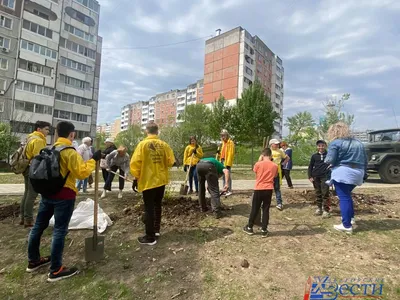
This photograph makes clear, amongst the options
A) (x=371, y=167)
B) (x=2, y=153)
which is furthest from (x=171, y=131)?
(x=371, y=167)

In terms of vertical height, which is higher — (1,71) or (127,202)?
(1,71)

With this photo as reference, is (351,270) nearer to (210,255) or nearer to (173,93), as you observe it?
(210,255)

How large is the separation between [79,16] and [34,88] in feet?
47.6

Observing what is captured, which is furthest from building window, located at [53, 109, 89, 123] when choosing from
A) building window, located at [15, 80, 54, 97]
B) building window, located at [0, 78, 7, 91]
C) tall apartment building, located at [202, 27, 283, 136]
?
tall apartment building, located at [202, 27, 283, 136]

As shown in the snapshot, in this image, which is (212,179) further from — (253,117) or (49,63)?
(49,63)

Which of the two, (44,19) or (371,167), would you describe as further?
(44,19)

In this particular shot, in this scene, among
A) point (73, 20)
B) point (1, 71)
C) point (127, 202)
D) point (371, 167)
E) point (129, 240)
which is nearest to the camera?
point (129, 240)

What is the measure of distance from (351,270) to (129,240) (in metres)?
3.10

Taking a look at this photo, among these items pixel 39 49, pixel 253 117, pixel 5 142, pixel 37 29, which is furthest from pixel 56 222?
pixel 37 29

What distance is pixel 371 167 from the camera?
470 inches

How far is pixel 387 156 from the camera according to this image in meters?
11.5

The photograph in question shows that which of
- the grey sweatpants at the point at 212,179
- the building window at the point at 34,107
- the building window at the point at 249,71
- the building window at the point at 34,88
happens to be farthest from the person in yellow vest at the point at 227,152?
the building window at the point at 249,71

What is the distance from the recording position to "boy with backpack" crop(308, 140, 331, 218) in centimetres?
501

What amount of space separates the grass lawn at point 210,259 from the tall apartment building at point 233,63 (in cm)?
4677
